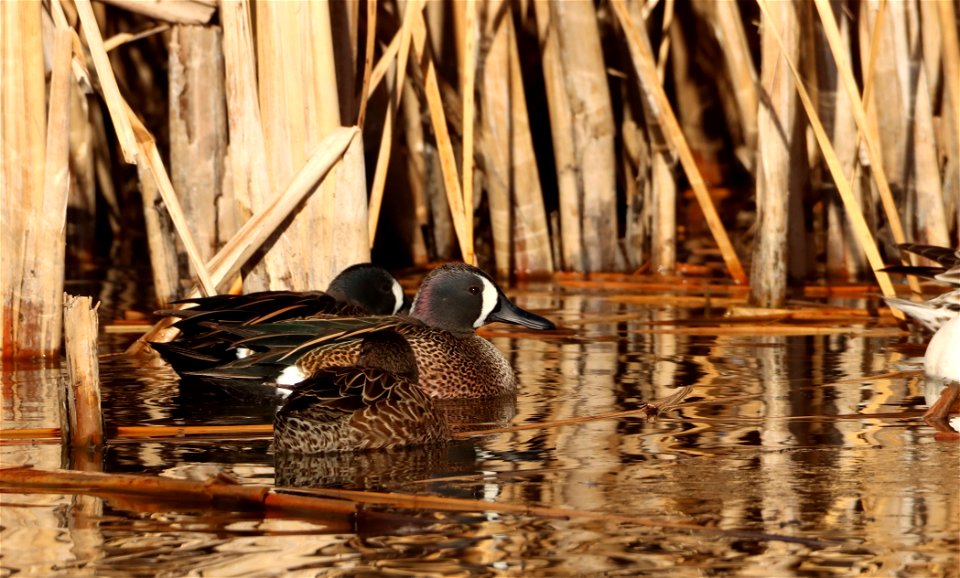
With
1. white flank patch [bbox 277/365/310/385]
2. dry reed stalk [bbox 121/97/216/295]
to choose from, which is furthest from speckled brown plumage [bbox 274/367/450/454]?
dry reed stalk [bbox 121/97/216/295]

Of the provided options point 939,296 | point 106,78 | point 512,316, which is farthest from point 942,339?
point 106,78

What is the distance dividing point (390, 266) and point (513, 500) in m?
6.34

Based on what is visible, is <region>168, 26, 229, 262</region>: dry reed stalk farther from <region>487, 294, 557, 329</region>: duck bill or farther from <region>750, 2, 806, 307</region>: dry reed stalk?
<region>750, 2, 806, 307</region>: dry reed stalk

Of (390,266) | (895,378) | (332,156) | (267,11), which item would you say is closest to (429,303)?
(332,156)

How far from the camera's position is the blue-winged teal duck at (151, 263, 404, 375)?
18.6 ft

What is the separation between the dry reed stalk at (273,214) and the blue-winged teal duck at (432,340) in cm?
60

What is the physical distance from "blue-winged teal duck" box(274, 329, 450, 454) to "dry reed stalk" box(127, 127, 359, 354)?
1.73 meters

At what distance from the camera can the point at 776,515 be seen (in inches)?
145

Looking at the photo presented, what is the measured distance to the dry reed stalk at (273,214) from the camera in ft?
21.1

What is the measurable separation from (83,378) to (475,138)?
4.66 m

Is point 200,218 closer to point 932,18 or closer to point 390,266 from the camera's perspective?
point 390,266

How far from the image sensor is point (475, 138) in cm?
902

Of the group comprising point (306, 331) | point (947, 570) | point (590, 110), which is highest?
point (590, 110)

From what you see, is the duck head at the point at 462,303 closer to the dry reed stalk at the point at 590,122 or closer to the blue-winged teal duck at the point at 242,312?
the blue-winged teal duck at the point at 242,312
